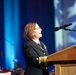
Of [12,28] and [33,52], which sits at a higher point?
[12,28]

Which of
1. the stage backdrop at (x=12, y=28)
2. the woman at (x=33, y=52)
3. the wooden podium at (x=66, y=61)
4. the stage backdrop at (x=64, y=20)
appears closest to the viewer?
the wooden podium at (x=66, y=61)

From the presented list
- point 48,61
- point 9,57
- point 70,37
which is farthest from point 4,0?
point 48,61

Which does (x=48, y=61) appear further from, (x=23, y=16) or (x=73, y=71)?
(x=23, y=16)

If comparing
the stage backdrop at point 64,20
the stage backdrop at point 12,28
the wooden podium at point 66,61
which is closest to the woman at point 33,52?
the wooden podium at point 66,61

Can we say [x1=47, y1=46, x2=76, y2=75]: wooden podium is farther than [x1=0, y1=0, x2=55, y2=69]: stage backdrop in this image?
No

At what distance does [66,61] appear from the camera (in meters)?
1.64

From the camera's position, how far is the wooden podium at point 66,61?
1.61m

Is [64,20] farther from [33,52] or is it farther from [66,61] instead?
[66,61]

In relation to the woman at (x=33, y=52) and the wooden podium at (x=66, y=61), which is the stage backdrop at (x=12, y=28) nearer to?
the woman at (x=33, y=52)

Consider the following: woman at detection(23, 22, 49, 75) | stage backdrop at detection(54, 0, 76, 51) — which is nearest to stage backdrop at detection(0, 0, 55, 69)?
stage backdrop at detection(54, 0, 76, 51)

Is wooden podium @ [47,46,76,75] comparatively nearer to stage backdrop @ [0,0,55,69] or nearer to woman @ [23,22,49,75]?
woman @ [23,22,49,75]

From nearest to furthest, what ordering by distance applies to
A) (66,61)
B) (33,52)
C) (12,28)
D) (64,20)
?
1. (66,61)
2. (33,52)
3. (64,20)
4. (12,28)

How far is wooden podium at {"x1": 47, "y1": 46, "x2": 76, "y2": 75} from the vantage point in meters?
1.61

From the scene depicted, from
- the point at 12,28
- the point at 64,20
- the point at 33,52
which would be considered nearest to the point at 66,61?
the point at 33,52
